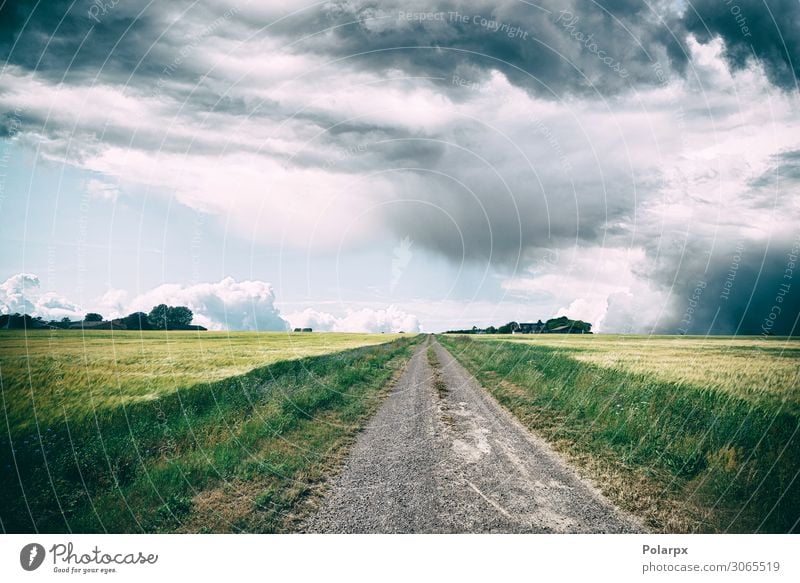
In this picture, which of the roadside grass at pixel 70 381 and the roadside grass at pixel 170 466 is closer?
the roadside grass at pixel 170 466

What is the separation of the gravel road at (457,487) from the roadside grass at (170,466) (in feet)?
2.68

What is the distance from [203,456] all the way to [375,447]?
4.30 m

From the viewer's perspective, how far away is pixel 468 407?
1569 centimetres

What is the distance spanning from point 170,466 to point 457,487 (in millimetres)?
6420

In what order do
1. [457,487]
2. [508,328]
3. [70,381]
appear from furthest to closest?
[508,328] → [70,381] → [457,487]

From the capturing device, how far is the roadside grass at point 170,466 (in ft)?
22.7
